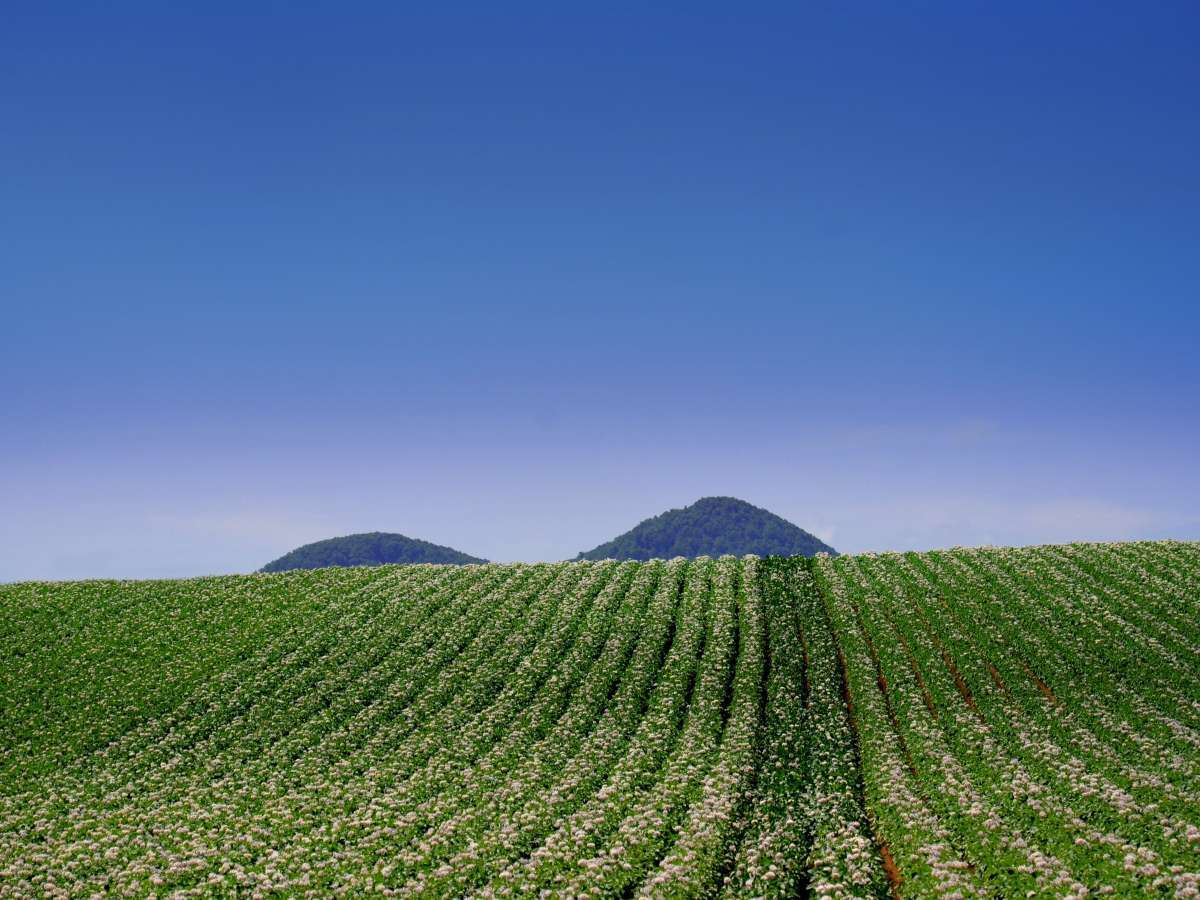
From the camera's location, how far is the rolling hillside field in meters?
19.7

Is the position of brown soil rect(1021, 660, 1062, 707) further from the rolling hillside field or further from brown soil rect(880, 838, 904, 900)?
brown soil rect(880, 838, 904, 900)

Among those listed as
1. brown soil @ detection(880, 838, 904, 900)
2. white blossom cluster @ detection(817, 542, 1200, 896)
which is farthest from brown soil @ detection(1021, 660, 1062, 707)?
brown soil @ detection(880, 838, 904, 900)

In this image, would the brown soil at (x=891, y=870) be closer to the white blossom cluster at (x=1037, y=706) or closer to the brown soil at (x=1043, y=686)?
the white blossom cluster at (x=1037, y=706)

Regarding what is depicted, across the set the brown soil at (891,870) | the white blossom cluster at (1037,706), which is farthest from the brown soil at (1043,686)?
the brown soil at (891,870)

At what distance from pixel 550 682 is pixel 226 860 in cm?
1751

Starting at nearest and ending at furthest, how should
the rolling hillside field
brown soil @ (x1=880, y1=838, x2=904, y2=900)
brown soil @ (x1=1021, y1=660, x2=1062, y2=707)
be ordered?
brown soil @ (x1=880, y1=838, x2=904, y2=900)
the rolling hillside field
brown soil @ (x1=1021, y1=660, x2=1062, y2=707)

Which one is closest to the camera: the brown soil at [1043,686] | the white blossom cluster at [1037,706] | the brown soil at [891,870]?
the brown soil at [891,870]

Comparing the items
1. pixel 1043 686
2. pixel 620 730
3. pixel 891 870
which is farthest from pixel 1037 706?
pixel 620 730

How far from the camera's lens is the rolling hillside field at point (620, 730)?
64.5 ft

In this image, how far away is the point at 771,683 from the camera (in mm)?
35375

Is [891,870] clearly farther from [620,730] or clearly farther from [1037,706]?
[1037,706]

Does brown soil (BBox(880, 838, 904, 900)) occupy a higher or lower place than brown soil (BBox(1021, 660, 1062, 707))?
lower

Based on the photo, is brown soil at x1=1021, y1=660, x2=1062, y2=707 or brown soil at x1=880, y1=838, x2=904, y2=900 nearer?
brown soil at x1=880, y1=838, x2=904, y2=900

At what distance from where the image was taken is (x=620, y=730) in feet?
101
